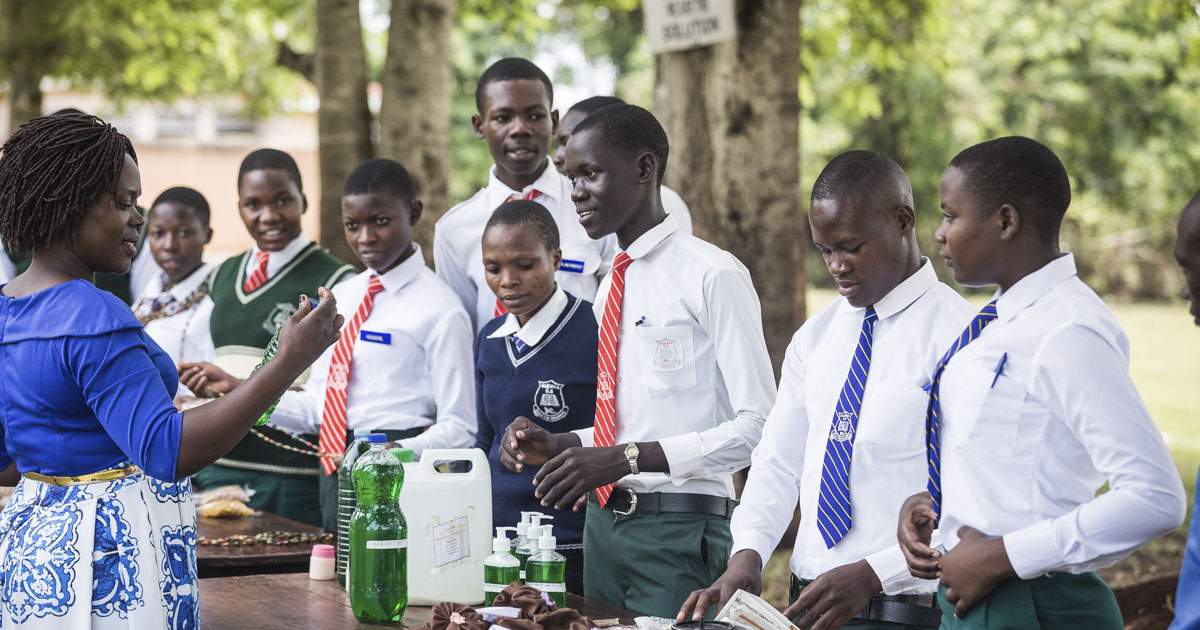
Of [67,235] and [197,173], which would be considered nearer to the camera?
[67,235]

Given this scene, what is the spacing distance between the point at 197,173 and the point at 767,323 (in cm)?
2674

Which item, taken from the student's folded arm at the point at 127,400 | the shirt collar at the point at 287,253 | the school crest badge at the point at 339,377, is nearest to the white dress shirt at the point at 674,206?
the school crest badge at the point at 339,377

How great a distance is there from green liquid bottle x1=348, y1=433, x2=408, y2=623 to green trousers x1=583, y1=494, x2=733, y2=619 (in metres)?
0.76

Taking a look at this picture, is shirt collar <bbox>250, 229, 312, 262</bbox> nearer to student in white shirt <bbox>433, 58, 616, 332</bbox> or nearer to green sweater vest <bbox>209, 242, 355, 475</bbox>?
green sweater vest <bbox>209, 242, 355, 475</bbox>

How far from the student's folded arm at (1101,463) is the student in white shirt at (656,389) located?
Answer: 115 cm

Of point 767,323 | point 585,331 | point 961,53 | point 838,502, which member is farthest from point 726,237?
point 961,53

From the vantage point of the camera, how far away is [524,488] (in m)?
4.01

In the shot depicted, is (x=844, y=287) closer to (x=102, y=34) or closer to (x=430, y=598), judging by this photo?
(x=430, y=598)

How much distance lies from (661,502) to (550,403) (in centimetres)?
57

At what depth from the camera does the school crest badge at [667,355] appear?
3.61m

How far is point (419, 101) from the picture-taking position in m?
8.17

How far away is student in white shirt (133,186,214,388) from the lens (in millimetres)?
5523

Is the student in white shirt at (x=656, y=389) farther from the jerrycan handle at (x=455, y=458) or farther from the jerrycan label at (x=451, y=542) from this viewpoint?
the jerrycan label at (x=451, y=542)

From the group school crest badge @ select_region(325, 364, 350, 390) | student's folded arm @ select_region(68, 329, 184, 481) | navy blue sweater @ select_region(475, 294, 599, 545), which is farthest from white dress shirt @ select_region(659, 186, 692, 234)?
student's folded arm @ select_region(68, 329, 184, 481)
